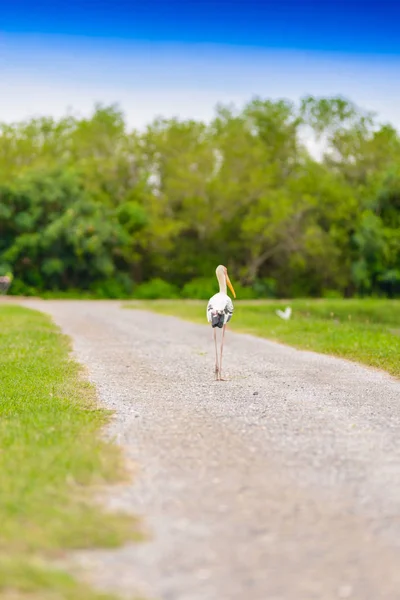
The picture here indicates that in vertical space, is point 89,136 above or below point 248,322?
above

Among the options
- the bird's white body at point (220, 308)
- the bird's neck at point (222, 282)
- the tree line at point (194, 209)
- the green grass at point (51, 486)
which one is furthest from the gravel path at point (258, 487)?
the tree line at point (194, 209)

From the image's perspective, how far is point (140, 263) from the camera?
2327 inches

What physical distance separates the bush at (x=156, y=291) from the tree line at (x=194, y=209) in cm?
12

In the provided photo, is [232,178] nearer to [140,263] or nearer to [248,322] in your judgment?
[140,263]

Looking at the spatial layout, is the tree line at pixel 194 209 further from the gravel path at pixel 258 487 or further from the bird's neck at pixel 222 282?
the gravel path at pixel 258 487

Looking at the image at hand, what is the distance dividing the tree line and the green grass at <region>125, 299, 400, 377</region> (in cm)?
1487

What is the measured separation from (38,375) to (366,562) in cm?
951

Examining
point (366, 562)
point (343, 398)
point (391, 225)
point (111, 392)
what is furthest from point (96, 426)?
point (391, 225)

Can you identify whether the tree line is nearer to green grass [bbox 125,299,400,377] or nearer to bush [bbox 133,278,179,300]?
bush [bbox 133,278,179,300]

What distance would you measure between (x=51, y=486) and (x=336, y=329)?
58.2ft

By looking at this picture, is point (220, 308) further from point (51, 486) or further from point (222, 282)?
point (51, 486)

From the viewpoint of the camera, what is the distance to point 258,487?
6582mm

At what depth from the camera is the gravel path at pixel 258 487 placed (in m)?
4.82

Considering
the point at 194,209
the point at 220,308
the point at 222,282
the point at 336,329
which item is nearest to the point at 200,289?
the point at 194,209
